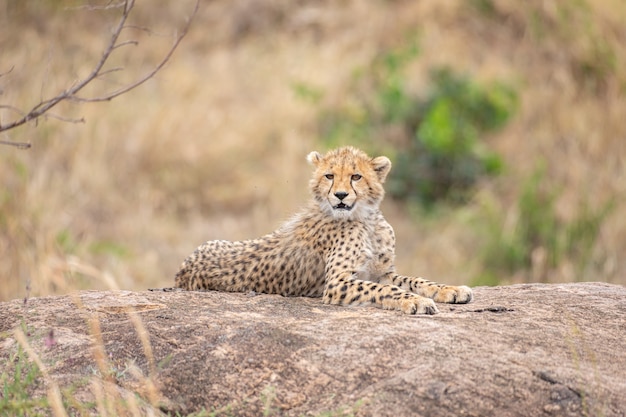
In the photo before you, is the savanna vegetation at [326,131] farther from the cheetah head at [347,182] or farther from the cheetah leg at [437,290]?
the cheetah leg at [437,290]

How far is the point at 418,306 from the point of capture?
176 inches

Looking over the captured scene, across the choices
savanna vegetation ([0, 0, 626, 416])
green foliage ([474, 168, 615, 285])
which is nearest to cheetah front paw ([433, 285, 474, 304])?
savanna vegetation ([0, 0, 626, 416])

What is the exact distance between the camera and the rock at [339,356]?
141 inches

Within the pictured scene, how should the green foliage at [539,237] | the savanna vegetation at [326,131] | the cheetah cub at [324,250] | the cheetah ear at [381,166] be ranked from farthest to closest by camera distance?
the savanna vegetation at [326,131]
the green foliage at [539,237]
the cheetah ear at [381,166]
the cheetah cub at [324,250]

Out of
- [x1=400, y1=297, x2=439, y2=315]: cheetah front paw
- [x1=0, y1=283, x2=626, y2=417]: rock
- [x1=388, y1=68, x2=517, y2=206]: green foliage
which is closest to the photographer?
[x1=0, y1=283, x2=626, y2=417]: rock

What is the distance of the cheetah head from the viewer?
5117mm

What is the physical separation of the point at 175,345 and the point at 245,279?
1229 mm

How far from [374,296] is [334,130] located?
6224mm

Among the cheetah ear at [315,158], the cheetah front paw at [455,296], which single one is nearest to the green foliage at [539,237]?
the cheetah ear at [315,158]

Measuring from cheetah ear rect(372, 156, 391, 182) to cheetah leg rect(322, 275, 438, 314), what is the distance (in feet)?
2.13

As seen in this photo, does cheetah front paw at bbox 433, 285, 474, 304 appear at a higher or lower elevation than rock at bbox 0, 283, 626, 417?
higher

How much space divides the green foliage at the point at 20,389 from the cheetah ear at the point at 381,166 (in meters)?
2.16

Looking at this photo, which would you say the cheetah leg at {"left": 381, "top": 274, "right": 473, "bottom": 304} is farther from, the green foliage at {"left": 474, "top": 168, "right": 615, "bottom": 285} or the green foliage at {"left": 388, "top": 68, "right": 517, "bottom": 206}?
the green foliage at {"left": 388, "top": 68, "right": 517, "bottom": 206}

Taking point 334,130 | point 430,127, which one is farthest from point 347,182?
point 334,130
